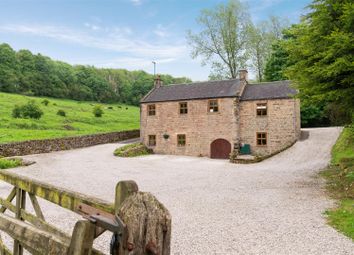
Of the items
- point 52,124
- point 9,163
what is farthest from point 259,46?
point 9,163

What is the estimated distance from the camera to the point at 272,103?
94.5 feet

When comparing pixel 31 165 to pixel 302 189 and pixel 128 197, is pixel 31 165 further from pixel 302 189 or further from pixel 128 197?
pixel 128 197

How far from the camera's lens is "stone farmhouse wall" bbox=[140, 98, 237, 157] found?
99.6 ft

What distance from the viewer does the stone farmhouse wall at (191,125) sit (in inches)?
1195

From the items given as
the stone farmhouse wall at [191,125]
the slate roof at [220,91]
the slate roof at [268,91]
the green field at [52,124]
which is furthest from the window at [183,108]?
the green field at [52,124]

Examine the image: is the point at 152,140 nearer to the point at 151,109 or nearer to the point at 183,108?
the point at 151,109

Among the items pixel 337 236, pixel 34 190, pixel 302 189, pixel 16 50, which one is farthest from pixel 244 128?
pixel 16 50

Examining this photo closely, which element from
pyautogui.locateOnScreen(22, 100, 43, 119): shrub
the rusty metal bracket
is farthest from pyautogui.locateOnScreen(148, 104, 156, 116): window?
the rusty metal bracket

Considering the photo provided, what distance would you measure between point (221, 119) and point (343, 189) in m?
17.7

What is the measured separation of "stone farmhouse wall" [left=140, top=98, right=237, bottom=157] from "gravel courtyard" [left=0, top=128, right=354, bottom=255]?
661cm

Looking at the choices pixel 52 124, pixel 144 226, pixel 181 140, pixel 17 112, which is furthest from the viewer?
pixel 17 112

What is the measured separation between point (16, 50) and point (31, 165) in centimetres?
7913

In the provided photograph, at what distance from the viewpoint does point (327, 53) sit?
12.3 metres

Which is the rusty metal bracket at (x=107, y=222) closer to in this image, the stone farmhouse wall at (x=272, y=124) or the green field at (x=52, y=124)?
the stone farmhouse wall at (x=272, y=124)
